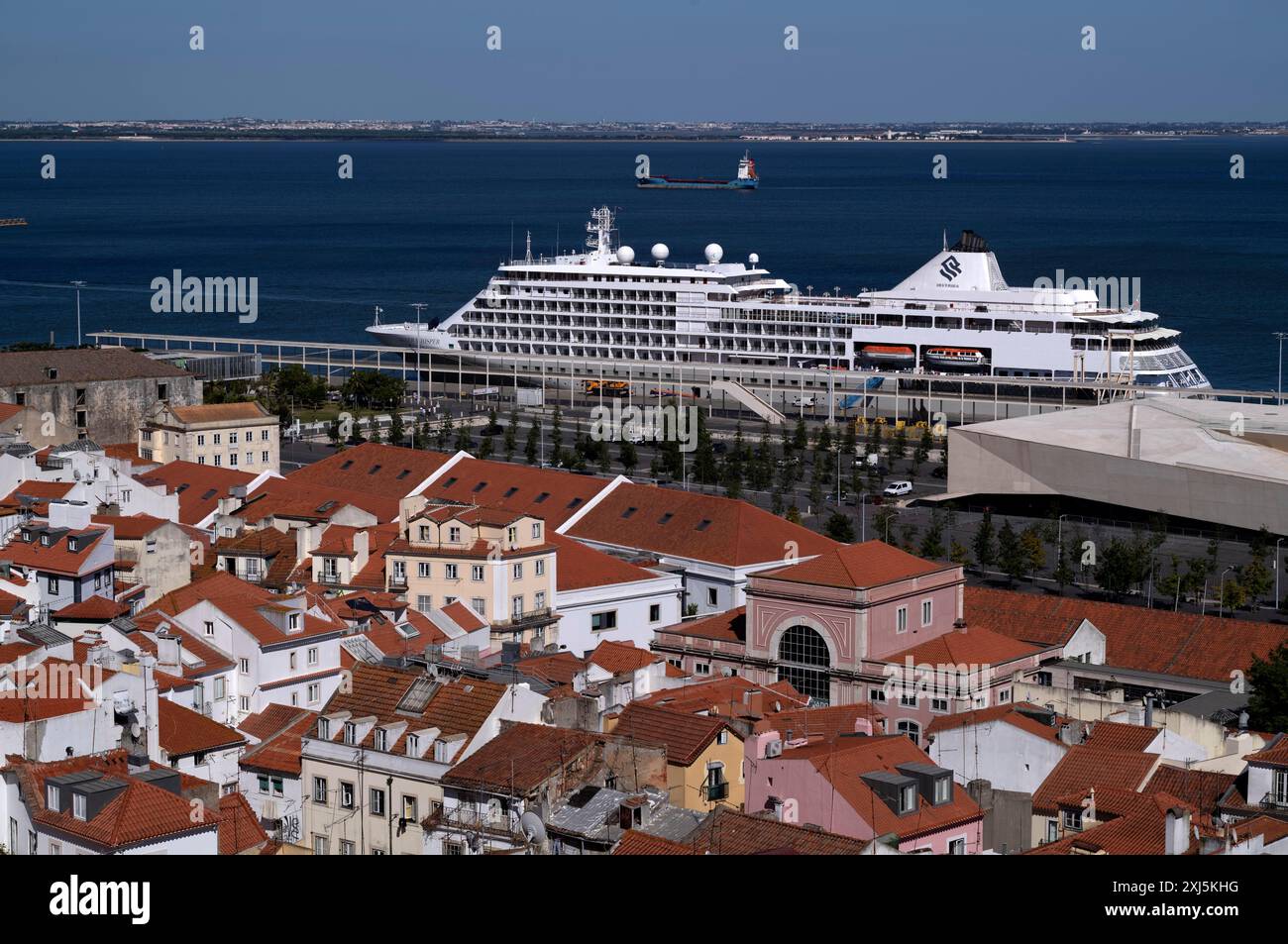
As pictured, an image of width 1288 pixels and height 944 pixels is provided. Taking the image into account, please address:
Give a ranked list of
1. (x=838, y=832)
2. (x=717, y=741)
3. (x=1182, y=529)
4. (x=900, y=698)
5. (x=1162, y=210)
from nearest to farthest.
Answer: (x=838, y=832), (x=717, y=741), (x=900, y=698), (x=1182, y=529), (x=1162, y=210)

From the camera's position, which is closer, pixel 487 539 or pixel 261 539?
pixel 487 539

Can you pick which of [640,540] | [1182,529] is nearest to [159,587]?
[640,540]

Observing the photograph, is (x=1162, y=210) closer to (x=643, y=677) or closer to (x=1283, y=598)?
(x=1283, y=598)

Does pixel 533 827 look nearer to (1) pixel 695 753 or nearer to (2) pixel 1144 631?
(1) pixel 695 753

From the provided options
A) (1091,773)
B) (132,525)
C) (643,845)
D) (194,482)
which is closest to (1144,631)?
(1091,773)

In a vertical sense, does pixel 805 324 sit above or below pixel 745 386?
above

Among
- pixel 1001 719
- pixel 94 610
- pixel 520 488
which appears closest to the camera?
pixel 1001 719
